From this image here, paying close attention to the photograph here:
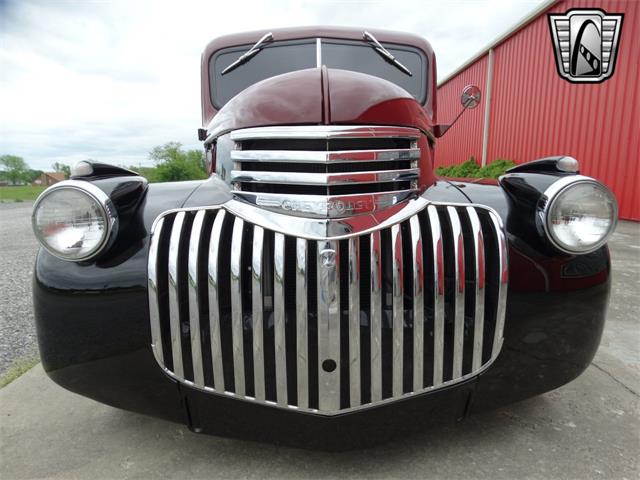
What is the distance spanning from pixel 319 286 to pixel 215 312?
0.36 metres

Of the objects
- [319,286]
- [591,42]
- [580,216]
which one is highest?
[591,42]

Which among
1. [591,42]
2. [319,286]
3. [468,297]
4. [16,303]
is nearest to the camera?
[319,286]

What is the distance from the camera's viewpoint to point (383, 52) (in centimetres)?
284

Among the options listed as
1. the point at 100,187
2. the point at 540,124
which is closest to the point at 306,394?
the point at 100,187

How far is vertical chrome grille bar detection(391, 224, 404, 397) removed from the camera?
139cm

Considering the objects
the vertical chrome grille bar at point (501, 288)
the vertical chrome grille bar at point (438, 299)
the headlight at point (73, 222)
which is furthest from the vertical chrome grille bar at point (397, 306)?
the headlight at point (73, 222)

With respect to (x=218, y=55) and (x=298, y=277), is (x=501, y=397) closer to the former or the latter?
(x=298, y=277)

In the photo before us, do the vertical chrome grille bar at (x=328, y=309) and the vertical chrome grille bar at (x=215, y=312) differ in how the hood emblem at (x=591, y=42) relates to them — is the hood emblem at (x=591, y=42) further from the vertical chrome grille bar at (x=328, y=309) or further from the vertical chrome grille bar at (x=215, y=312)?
the vertical chrome grille bar at (x=215, y=312)

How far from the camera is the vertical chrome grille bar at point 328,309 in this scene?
1353mm

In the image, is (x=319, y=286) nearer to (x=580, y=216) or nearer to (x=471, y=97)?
(x=580, y=216)

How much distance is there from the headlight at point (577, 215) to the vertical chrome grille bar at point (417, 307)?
48 centimetres

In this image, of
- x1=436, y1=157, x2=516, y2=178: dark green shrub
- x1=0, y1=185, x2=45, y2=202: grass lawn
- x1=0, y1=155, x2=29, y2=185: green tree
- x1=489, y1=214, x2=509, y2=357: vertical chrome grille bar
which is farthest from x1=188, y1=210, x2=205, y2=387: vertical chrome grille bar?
x1=0, y1=155, x2=29, y2=185: green tree

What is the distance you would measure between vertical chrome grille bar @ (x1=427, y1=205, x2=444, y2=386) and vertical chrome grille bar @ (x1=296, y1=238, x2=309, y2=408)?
0.43 meters

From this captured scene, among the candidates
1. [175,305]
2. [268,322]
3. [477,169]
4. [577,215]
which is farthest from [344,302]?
[477,169]
